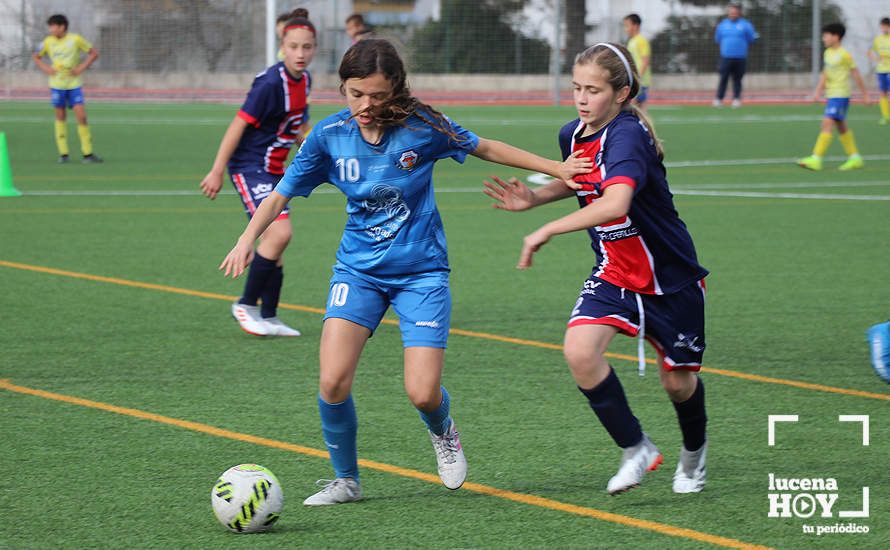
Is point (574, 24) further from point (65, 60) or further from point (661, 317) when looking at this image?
point (661, 317)

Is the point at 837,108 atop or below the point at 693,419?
atop

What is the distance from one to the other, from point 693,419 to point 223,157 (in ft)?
13.8

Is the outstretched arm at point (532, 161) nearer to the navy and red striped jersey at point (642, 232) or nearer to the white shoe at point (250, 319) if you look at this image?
the navy and red striped jersey at point (642, 232)

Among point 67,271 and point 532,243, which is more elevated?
point 532,243

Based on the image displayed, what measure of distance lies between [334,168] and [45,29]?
1364 inches

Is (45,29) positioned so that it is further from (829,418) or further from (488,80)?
(829,418)

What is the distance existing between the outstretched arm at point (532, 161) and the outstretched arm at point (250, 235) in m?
0.82

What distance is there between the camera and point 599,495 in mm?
5480

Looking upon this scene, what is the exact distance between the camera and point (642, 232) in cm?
527

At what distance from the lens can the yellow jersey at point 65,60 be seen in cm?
2134

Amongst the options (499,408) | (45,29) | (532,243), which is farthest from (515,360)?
(45,29)

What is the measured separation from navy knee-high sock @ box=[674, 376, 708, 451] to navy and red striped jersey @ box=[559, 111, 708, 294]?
49cm

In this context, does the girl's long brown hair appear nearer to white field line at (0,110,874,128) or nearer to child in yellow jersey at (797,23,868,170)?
child in yellow jersey at (797,23,868,170)

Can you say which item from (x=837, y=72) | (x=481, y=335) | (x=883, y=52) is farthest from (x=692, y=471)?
(x=883, y=52)
